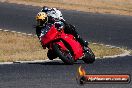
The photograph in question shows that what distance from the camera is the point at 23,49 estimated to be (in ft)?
70.0

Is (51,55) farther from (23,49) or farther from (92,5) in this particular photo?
(92,5)

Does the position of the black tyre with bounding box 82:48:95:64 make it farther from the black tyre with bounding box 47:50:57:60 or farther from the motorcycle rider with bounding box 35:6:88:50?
the black tyre with bounding box 47:50:57:60

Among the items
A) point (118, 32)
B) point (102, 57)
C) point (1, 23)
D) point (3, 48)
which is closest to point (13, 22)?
point (1, 23)

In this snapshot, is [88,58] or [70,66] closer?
[70,66]

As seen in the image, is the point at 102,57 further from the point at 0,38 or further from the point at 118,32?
the point at 118,32

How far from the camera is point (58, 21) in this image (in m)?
16.6

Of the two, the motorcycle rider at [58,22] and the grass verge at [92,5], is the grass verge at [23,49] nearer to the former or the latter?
the motorcycle rider at [58,22]

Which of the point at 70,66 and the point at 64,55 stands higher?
the point at 64,55

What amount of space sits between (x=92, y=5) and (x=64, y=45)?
2238 centimetres

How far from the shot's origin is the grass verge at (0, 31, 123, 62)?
60.0ft

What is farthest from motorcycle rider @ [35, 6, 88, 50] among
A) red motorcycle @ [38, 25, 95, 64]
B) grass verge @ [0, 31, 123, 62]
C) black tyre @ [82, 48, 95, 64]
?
grass verge @ [0, 31, 123, 62]

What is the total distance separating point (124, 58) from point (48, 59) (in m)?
2.13

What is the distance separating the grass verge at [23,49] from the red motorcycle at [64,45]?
124 cm

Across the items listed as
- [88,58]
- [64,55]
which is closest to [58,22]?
[64,55]
